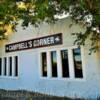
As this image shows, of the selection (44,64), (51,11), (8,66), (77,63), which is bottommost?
(77,63)

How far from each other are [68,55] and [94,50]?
202 cm

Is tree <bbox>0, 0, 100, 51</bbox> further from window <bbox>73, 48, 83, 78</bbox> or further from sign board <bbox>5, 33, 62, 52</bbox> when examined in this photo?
sign board <bbox>5, 33, 62, 52</bbox>

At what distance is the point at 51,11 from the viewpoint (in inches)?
367

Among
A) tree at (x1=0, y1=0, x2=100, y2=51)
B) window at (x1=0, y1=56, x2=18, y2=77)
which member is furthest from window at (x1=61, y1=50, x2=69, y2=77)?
window at (x1=0, y1=56, x2=18, y2=77)

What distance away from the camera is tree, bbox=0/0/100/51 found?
344 inches

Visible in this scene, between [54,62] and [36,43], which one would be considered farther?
[36,43]

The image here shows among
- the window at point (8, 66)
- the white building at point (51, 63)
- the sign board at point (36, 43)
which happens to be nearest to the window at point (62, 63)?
the white building at point (51, 63)

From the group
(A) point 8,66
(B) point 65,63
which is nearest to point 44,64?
(B) point 65,63

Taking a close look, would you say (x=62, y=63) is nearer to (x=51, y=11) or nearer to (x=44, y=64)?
(x=44, y=64)

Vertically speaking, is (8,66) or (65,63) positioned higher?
(8,66)

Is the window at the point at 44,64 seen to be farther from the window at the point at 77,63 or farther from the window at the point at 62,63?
the window at the point at 77,63

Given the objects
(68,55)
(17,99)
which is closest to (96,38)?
(68,55)

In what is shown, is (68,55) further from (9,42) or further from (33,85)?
(9,42)

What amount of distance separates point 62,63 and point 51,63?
0.87 metres
